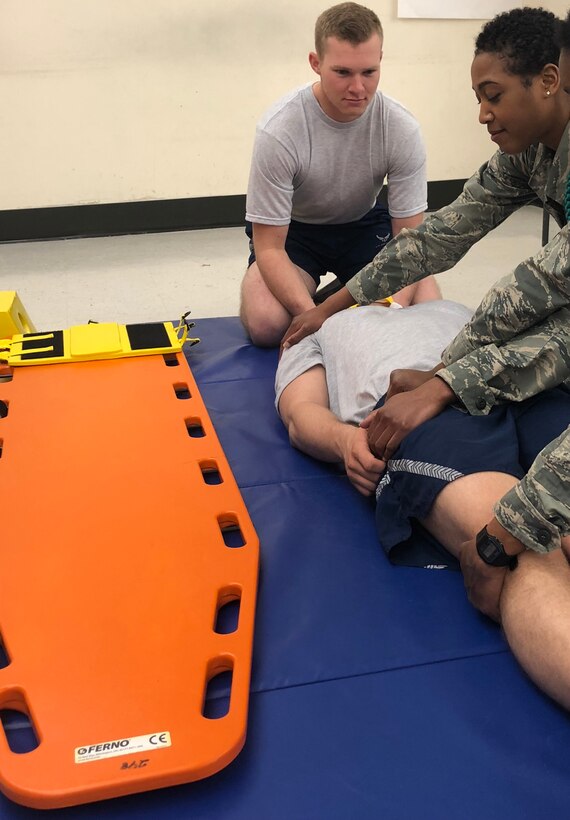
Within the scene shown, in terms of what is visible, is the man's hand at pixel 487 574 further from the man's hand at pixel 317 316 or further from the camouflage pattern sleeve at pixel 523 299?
the man's hand at pixel 317 316

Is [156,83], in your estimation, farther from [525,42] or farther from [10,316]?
[525,42]

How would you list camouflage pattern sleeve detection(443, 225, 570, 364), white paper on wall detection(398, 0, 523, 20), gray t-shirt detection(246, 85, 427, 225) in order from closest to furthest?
camouflage pattern sleeve detection(443, 225, 570, 364), gray t-shirt detection(246, 85, 427, 225), white paper on wall detection(398, 0, 523, 20)

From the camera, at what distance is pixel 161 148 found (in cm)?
473

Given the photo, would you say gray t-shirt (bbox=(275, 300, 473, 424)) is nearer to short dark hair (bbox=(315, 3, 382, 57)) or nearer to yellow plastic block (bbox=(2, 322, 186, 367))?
yellow plastic block (bbox=(2, 322, 186, 367))

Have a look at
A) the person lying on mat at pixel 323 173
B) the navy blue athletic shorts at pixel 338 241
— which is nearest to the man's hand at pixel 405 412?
the person lying on mat at pixel 323 173

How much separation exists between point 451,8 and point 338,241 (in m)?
2.85

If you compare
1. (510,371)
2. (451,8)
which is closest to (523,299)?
(510,371)

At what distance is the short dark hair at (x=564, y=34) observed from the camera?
1.32 meters

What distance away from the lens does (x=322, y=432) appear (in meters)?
1.79

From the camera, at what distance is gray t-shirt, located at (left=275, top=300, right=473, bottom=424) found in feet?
5.62

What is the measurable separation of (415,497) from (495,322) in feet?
1.37

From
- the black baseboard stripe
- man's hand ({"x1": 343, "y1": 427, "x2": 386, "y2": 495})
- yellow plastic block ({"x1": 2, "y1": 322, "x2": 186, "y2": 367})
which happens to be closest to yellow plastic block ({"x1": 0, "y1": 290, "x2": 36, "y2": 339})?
yellow plastic block ({"x1": 2, "y1": 322, "x2": 186, "y2": 367})

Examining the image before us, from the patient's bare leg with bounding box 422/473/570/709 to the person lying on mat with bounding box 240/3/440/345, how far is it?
1299mm

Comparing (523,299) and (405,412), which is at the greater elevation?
(523,299)
